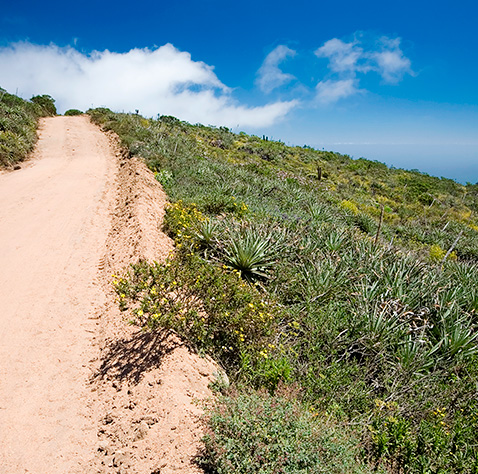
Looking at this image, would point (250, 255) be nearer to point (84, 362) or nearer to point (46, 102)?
point (84, 362)

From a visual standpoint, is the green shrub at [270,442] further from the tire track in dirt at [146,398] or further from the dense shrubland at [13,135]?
the dense shrubland at [13,135]

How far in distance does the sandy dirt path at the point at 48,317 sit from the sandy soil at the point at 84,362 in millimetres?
11

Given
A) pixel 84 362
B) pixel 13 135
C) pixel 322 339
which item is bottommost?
pixel 84 362

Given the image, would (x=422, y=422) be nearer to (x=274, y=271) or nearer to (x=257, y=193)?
(x=274, y=271)

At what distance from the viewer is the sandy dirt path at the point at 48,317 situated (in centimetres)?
277

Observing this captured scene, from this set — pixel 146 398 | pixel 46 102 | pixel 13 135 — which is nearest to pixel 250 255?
pixel 146 398

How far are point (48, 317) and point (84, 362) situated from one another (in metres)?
1.01

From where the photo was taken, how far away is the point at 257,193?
421 inches

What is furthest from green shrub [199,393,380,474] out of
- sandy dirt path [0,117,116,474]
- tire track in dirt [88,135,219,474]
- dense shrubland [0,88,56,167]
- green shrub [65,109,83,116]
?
green shrub [65,109,83,116]

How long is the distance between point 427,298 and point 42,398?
573 cm

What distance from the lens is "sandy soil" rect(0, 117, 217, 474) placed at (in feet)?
8.70

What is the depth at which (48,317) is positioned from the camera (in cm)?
414

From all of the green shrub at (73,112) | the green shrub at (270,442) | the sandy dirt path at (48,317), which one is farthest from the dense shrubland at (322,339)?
the green shrub at (73,112)

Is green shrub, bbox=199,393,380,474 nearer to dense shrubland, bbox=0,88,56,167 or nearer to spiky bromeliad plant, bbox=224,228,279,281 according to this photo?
spiky bromeliad plant, bbox=224,228,279,281
